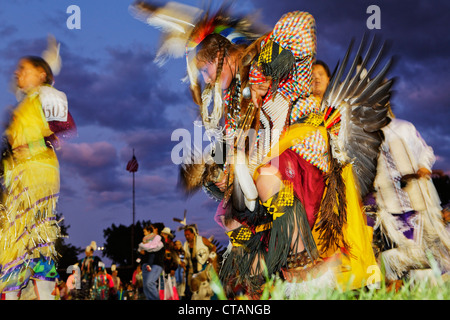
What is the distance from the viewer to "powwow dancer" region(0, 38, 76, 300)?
374 centimetres

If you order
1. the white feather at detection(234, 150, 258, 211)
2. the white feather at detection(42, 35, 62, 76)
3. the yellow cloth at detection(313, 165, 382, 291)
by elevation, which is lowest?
the yellow cloth at detection(313, 165, 382, 291)

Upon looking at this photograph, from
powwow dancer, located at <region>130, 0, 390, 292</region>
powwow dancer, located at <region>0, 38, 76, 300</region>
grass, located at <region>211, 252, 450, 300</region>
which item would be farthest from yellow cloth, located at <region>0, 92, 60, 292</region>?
grass, located at <region>211, 252, 450, 300</region>

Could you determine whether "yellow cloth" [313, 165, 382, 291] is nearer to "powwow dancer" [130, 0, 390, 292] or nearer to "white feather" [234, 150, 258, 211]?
"powwow dancer" [130, 0, 390, 292]

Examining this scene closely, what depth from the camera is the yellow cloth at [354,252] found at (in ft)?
8.44

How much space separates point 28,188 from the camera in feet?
12.3

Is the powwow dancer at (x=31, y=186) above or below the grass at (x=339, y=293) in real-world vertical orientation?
above

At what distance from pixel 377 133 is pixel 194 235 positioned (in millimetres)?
4336

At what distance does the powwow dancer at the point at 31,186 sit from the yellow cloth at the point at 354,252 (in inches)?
87.5

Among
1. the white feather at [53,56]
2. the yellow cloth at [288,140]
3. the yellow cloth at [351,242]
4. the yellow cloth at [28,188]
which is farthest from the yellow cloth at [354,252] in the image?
the white feather at [53,56]

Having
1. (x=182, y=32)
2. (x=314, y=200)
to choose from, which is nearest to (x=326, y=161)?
(x=314, y=200)

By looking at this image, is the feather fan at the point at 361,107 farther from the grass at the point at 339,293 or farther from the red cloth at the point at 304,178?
the grass at the point at 339,293
